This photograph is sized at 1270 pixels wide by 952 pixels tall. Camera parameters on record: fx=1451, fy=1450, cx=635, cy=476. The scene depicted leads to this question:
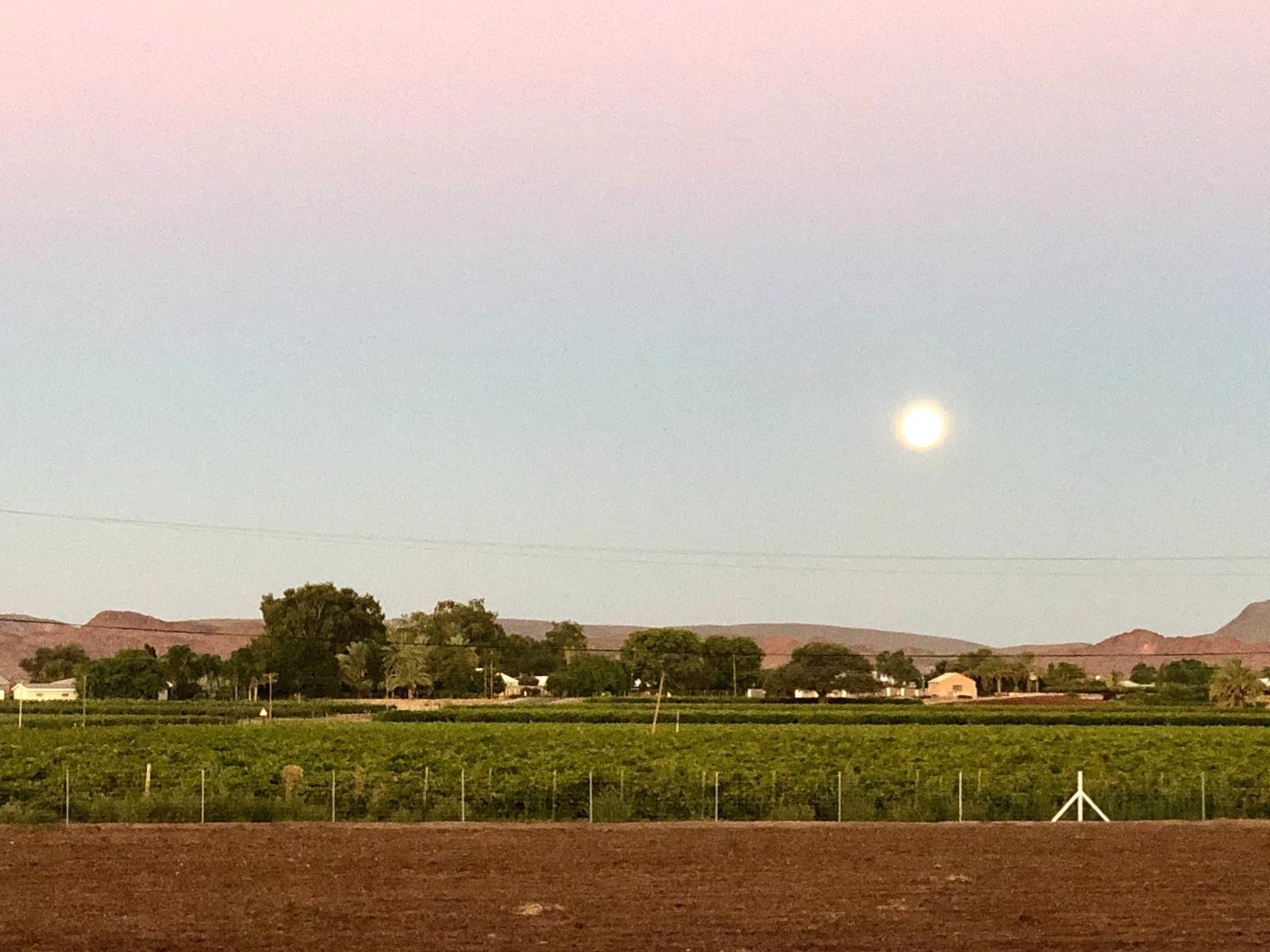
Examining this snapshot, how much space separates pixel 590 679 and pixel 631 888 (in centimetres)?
12374

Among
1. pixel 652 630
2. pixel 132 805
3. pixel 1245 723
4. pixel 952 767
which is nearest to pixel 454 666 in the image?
pixel 652 630

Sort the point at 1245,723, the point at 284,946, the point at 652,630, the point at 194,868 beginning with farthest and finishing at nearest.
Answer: the point at 652,630 < the point at 1245,723 < the point at 194,868 < the point at 284,946

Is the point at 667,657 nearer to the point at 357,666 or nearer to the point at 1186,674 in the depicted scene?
the point at 357,666

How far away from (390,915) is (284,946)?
1957 mm

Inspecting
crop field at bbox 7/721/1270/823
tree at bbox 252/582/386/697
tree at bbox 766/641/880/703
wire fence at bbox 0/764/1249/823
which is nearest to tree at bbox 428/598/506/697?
tree at bbox 252/582/386/697

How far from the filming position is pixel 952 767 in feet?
138

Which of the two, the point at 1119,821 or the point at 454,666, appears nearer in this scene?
the point at 1119,821

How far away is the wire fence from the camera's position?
27.8 meters

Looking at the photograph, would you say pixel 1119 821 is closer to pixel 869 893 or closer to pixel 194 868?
pixel 869 893

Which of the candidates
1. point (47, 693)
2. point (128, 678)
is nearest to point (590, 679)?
point (128, 678)

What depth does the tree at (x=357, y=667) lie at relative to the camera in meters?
150

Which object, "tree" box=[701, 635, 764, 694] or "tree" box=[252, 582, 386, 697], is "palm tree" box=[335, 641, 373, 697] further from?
"tree" box=[701, 635, 764, 694]

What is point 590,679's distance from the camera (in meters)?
142

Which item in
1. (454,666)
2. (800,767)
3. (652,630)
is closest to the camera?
(800,767)
